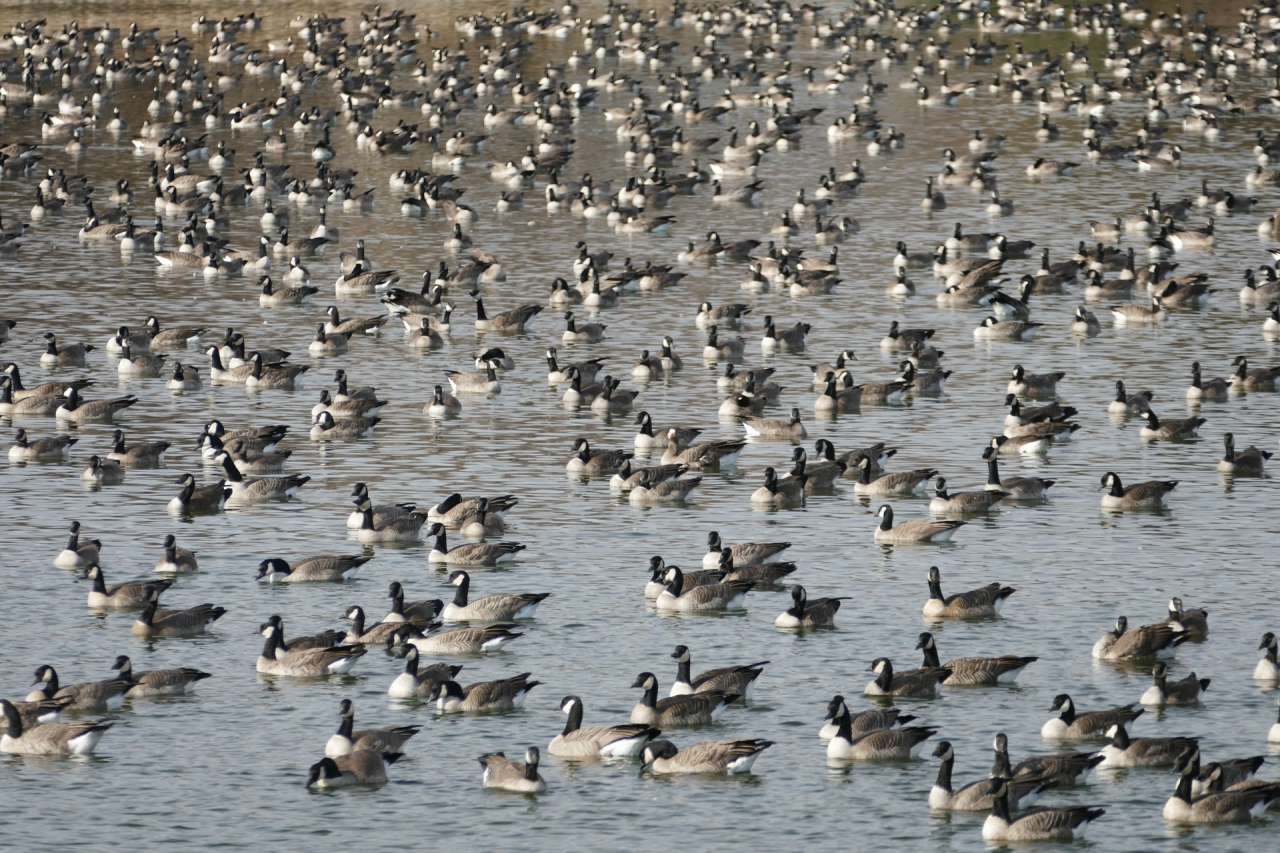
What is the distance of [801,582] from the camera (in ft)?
112

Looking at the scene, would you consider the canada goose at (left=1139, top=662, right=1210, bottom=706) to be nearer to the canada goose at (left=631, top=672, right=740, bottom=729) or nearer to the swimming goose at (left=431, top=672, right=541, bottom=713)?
the canada goose at (left=631, top=672, right=740, bottom=729)

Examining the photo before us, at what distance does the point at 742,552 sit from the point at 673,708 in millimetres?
7305

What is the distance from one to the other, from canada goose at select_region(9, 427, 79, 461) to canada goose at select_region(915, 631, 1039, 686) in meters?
21.8

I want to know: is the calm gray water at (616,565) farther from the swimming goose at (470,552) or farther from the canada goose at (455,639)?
the canada goose at (455,639)

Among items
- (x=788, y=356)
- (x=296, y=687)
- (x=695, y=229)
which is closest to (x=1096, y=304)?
(x=788, y=356)

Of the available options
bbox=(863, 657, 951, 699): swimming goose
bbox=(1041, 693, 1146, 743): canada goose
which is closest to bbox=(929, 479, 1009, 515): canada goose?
bbox=(863, 657, 951, 699): swimming goose

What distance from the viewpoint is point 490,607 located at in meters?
31.8

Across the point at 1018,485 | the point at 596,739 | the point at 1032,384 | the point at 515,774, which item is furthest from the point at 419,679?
the point at 1032,384

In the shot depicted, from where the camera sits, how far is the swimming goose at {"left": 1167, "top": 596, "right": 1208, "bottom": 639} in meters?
30.4

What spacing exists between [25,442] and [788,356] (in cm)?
1972

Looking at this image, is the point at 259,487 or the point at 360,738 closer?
the point at 360,738

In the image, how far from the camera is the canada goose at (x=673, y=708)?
27500 mm

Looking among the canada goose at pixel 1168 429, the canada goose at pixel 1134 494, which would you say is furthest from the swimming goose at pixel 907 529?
the canada goose at pixel 1168 429

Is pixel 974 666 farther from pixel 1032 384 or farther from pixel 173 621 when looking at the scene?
pixel 1032 384
